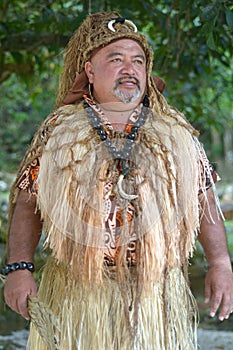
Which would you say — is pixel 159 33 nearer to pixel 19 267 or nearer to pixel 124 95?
pixel 124 95

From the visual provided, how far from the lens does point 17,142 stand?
10.5 meters

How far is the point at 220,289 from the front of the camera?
1.88 m

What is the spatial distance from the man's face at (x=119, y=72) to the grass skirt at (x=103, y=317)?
20.2 inches

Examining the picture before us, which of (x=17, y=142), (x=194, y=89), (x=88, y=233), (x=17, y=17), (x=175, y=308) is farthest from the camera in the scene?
(x=17, y=142)

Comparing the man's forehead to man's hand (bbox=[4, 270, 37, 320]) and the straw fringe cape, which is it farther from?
man's hand (bbox=[4, 270, 37, 320])

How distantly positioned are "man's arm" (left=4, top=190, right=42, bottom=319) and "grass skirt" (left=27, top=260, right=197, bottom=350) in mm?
41

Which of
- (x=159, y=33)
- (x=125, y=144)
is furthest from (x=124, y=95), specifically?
(x=159, y=33)

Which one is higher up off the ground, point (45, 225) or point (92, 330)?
point (45, 225)

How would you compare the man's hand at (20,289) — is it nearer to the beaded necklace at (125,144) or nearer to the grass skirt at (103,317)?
the grass skirt at (103,317)

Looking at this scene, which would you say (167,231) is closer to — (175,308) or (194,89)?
(175,308)

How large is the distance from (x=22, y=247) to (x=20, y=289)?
121mm

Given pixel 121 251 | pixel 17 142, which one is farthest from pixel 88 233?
pixel 17 142

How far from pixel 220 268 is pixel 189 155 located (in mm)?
337

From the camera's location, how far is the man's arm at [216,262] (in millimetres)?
1882
